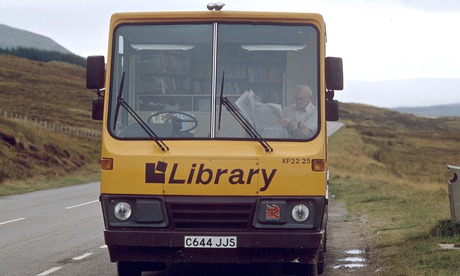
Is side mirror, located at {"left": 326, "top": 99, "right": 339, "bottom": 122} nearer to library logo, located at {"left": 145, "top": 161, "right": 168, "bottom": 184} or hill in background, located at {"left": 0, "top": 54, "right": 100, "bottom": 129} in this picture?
library logo, located at {"left": 145, "top": 161, "right": 168, "bottom": 184}

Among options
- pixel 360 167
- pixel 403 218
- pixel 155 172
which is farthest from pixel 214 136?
pixel 360 167

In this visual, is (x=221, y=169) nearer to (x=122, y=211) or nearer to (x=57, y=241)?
(x=122, y=211)

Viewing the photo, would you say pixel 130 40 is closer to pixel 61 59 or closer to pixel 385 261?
pixel 385 261

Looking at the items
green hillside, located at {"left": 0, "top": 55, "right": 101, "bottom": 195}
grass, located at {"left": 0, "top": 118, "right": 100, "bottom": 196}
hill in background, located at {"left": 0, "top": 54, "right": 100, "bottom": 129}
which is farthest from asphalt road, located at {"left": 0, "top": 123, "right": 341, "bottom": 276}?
hill in background, located at {"left": 0, "top": 54, "right": 100, "bottom": 129}

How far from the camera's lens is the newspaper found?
9555mm

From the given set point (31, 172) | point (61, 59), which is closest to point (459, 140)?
point (31, 172)

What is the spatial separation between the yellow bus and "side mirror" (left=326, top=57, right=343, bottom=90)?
1 centimetres

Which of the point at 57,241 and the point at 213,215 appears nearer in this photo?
the point at 213,215

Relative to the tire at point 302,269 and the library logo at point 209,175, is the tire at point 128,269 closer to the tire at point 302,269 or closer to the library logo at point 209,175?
the library logo at point 209,175

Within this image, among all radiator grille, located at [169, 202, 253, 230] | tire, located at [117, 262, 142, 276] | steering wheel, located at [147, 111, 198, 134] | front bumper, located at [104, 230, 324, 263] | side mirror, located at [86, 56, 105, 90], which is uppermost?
side mirror, located at [86, 56, 105, 90]

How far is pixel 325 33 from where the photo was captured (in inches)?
403

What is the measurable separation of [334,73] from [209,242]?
2173mm

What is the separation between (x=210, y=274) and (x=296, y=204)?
2304 millimetres

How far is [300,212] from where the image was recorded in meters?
9.23
